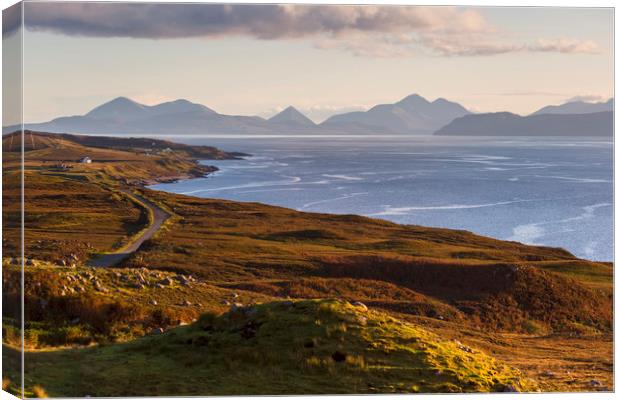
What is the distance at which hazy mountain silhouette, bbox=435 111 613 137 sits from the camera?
76.2ft

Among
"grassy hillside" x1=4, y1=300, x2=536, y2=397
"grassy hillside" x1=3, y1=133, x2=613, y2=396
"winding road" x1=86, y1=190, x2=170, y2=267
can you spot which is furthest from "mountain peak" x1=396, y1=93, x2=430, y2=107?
"winding road" x1=86, y1=190, x2=170, y2=267

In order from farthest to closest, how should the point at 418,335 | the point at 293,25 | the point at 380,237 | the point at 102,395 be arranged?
1. the point at 380,237
2. the point at 293,25
3. the point at 418,335
4. the point at 102,395

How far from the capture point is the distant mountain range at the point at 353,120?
2322 centimetres

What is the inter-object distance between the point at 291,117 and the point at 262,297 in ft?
17.6

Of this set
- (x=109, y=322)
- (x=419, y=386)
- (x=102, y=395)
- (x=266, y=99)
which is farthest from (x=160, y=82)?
(x=419, y=386)

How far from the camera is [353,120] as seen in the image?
24328 millimetres

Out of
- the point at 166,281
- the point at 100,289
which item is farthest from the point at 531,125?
the point at 100,289

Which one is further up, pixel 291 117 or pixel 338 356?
pixel 291 117

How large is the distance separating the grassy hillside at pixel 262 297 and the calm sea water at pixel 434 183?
2.00ft

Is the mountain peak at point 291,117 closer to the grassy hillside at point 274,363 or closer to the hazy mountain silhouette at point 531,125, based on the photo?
the hazy mountain silhouette at point 531,125

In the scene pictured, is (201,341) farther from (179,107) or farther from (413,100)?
(413,100)

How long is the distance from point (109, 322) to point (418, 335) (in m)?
7.15

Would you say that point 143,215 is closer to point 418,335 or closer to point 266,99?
point 266,99

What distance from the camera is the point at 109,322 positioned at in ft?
62.7
